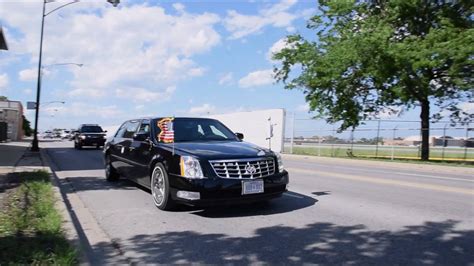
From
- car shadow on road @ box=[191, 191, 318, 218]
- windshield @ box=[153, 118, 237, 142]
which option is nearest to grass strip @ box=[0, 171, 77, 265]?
car shadow on road @ box=[191, 191, 318, 218]

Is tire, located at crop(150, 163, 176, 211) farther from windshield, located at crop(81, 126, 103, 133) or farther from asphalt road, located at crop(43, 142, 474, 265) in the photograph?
windshield, located at crop(81, 126, 103, 133)

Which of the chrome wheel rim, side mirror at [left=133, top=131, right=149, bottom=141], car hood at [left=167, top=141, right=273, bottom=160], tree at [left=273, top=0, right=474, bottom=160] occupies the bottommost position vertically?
the chrome wheel rim

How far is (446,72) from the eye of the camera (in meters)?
23.6

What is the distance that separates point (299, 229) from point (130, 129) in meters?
5.32

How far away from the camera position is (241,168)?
7262 millimetres

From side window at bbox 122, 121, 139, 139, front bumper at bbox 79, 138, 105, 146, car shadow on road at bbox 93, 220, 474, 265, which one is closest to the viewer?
car shadow on road at bbox 93, 220, 474, 265

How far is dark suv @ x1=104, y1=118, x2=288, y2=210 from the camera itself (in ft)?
23.2

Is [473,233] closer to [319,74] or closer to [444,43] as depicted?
[444,43]

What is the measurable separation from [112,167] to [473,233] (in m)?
8.04

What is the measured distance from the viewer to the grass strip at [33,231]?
4.68m

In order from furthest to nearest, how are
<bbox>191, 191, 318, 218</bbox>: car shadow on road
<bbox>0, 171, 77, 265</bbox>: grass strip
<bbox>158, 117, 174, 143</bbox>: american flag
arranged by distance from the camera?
<bbox>158, 117, 174, 143</bbox>: american flag
<bbox>191, 191, 318, 218</bbox>: car shadow on road
<bbox>0, 171, 77, 265</bbox>: grass strip

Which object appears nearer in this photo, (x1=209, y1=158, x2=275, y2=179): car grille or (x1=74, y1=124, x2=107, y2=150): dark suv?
(x1=209, y1=158, x2=275, y2=179): car grille

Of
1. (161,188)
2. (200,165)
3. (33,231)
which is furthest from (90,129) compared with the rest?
(33,231)

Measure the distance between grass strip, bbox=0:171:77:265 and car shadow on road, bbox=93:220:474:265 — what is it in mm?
541
